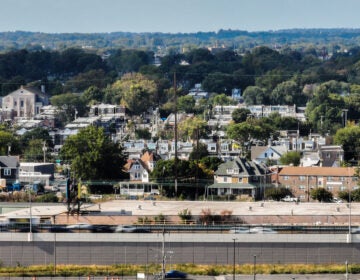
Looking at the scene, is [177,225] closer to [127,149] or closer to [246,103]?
[127,149]

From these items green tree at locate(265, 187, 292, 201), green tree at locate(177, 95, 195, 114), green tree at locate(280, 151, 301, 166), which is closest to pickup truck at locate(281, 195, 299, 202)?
green tree at locate(265, 187, 292, 201)

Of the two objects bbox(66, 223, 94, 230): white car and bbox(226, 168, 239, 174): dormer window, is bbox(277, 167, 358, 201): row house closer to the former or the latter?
bbox(226, 168, 239, 174): dormer window

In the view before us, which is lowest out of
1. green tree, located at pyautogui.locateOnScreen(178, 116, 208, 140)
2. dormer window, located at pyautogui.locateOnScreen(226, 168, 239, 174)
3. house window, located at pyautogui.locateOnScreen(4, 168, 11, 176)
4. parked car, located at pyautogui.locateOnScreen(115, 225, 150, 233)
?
parked car, located at pyautogui.locateOnScreen(115, 225, 150, 233)

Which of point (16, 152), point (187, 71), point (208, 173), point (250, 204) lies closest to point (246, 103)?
point (187, 71)

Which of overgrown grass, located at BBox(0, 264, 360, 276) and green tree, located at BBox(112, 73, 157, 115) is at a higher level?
green tree, located at BBox(112, 73, 157, 115)

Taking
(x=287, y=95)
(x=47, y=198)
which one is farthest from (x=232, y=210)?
(x=287, y=95)

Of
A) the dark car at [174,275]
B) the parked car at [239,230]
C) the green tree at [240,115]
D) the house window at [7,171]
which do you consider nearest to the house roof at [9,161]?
the house window at [7,171]
